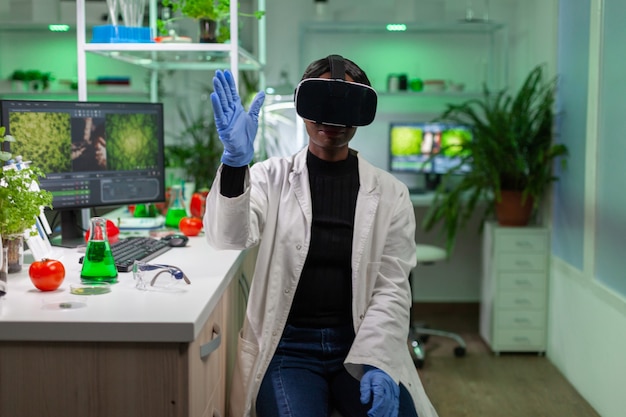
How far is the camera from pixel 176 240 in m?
2.52

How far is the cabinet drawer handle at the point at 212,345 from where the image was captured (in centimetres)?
179

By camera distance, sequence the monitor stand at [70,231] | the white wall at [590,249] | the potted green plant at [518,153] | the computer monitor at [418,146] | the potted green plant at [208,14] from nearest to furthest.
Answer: the monitor stand at [70,231], the potted green plant at [208,14], the white wall at [590,249], the potted green plant at [518,153], the computer monitor at [418,146]

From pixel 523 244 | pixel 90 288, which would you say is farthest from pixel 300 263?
pixel 523 244

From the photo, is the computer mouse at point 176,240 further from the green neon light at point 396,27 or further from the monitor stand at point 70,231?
the green neon light at point 396,27

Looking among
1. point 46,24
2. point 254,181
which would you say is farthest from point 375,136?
point 254,181

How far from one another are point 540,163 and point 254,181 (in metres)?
2.30

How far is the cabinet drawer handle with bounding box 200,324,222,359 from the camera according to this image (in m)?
1.79

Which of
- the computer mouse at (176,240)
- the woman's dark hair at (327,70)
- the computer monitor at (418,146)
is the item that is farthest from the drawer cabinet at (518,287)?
the woman's dark hair at (327,70)

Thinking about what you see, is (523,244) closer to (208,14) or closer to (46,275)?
(208,14)

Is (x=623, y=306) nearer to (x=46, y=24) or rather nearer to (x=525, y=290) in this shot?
(x=525, y=290)

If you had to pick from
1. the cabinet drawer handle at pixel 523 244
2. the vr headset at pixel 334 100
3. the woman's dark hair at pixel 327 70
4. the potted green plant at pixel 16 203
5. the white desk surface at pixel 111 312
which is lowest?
the cabinet drawer handle at pixel 523 244

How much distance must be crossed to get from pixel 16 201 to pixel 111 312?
47 cm

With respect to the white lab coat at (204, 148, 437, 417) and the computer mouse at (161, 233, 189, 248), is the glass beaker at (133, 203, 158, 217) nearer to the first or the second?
the computer mouse at (161, 233, 189, 248)

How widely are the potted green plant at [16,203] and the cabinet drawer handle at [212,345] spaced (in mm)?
519
